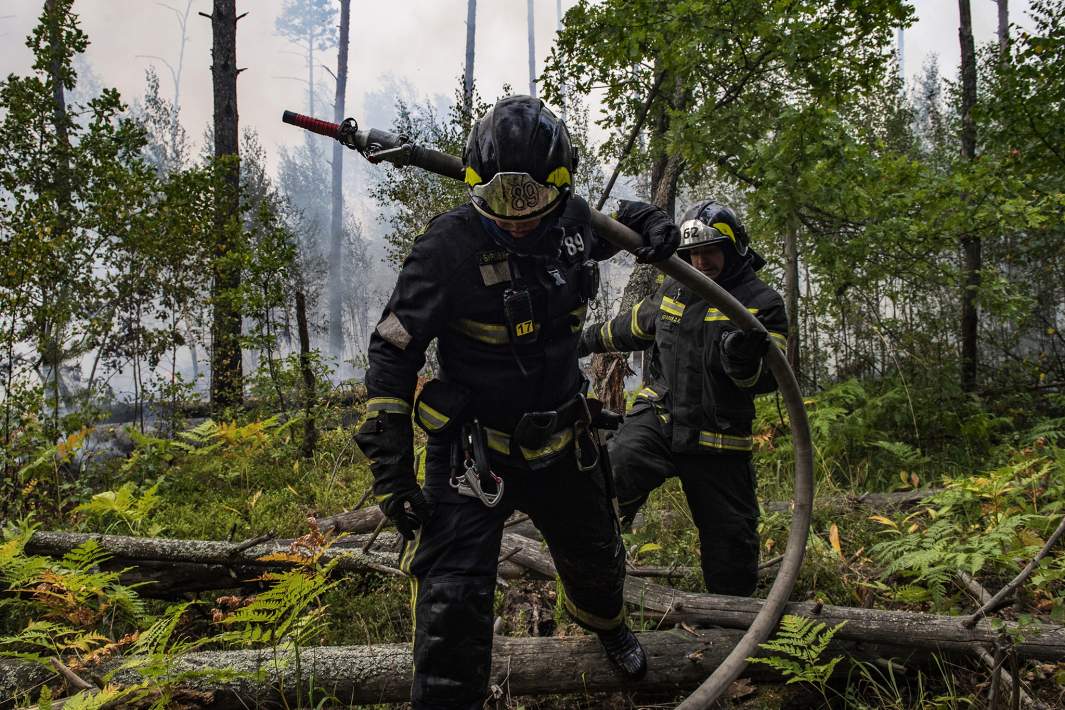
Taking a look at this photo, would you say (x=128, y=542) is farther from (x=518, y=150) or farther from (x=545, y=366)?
(x=518, y=150)

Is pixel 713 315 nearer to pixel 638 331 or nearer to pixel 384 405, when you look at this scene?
pixel 638 331

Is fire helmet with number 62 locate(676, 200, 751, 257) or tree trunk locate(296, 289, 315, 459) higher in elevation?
fire helmet with number 62 locate(676, 200, 751, 257)

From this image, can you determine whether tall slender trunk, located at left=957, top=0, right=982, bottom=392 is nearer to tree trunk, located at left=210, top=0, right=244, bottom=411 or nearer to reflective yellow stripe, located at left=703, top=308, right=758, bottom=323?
reflective yellow stripe, located at left=703, top=308, right=758, bottom=323

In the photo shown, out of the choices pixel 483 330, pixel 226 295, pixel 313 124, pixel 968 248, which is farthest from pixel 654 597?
pixel 968 248

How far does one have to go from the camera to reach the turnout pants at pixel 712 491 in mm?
3441

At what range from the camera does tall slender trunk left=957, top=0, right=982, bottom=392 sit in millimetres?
8022

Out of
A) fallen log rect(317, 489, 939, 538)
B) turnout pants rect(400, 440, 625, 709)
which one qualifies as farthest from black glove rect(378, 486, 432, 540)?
fallen log rect(317, 489, 939, 538)

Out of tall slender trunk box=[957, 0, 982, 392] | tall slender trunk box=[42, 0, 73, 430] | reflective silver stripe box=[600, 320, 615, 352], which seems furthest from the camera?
tall slender trunk box=[957, 0, 982, 392]

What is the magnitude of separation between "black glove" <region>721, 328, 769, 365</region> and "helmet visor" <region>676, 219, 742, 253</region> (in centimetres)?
61

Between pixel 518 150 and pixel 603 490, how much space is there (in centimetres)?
149

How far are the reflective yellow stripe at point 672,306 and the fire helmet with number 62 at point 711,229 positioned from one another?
353 mm

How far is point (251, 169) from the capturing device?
24062 millimetres

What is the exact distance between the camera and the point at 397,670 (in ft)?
8.79

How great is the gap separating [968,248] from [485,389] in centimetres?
896
